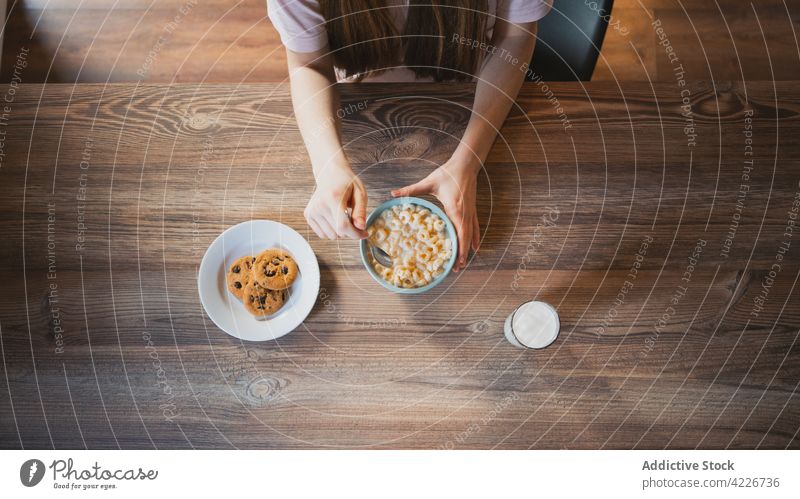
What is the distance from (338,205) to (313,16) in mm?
344

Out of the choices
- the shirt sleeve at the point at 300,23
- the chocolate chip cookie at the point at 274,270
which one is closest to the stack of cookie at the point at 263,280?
the chocolate chip cookie at the point at 274,270

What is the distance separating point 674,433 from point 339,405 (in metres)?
0.60

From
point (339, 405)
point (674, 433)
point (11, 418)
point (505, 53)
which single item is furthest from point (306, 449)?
point (505, 53)

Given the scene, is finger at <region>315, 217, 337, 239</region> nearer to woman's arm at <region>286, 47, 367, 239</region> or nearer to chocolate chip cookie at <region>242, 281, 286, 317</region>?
woman's arm at <region>286, 47, 367, 239</region>

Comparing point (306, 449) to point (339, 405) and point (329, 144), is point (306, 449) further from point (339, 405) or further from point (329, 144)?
point (329, 144)

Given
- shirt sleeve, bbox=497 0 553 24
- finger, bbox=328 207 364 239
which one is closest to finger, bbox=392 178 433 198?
finger, bbox=328 207 364 239

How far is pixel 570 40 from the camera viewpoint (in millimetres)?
1042

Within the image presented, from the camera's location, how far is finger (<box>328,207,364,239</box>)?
84cm

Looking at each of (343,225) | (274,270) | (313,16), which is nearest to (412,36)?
(313,16)

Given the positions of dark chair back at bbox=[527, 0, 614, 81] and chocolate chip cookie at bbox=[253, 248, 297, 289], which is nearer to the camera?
chocolate chip cookie at bbox=[253, 248, 297, 289]

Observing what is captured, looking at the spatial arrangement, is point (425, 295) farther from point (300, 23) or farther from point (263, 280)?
point (300, 23)

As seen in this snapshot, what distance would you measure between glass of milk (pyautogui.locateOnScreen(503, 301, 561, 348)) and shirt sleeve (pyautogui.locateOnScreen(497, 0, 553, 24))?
533mm

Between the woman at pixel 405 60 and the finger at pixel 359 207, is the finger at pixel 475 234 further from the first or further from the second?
the finger at pixel 359 207

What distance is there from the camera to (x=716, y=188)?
3.09ft
